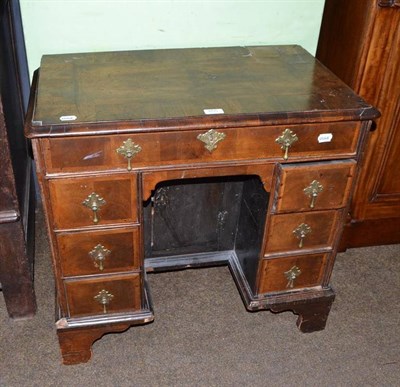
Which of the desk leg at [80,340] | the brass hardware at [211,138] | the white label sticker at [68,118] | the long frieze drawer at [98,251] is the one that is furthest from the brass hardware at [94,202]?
the desk leg at [80,340]

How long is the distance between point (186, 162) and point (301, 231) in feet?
1.72

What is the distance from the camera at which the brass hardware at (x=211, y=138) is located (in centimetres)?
160

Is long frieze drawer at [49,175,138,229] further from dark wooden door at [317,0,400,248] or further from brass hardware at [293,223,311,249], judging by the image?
dark wooden door at [317,0,400,248]

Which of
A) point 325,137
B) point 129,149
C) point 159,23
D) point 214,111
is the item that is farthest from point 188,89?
point 159,23

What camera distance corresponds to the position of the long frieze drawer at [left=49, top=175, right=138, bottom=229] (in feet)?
5.25

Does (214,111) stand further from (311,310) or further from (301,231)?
(311,310)

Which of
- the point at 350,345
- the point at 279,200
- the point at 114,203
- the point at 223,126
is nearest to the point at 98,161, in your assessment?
the point at 114,203

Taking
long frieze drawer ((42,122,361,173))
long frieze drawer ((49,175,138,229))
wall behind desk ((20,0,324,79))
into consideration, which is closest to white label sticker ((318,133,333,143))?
long frieze drawer ((42,122,361,173))

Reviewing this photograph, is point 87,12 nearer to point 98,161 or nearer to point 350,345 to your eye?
point 98,161

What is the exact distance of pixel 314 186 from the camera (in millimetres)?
1768

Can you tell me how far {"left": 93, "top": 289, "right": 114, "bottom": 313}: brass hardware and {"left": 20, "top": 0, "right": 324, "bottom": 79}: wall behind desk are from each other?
1.02 metres

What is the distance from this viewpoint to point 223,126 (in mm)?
1581

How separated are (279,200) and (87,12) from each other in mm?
1100

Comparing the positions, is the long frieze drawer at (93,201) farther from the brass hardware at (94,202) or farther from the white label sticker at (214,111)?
the white label sticker at (214,111)
